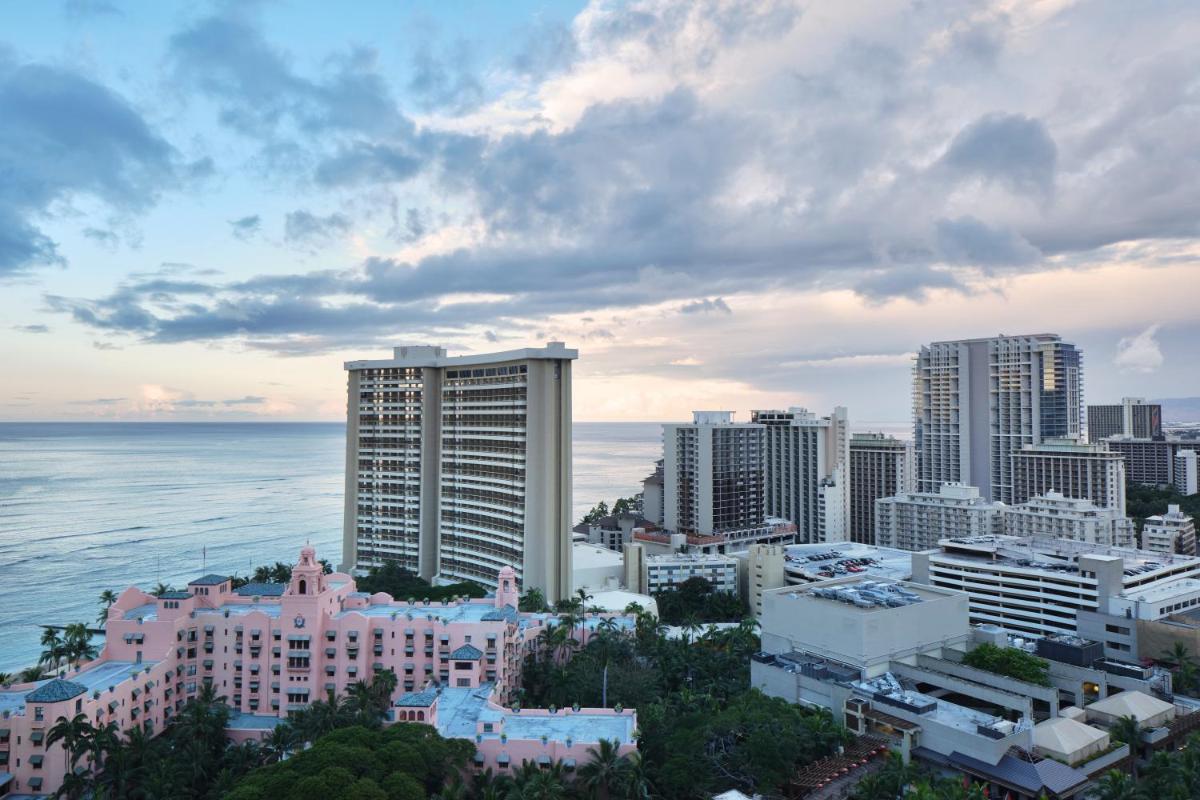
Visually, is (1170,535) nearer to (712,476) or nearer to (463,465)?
(712,476)

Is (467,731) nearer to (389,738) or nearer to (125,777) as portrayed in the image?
(389,738)

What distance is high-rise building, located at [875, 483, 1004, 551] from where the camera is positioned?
93.4 metres

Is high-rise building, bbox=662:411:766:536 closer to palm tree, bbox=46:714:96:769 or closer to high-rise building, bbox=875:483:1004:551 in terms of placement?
high-rise building, bbox=875:483:1004:551

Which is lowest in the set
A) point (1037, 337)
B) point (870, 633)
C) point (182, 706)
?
point (182, 706)

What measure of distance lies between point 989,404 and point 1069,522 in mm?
35876

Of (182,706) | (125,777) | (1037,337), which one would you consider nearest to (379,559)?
(182,706)

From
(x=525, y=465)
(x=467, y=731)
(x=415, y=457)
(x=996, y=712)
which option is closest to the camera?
(x=467, y=731)

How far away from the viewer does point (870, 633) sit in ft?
159

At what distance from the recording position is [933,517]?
98.8m

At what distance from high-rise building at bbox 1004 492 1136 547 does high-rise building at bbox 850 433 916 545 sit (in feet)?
76.8

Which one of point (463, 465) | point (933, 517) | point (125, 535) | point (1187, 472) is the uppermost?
point (463, 465)

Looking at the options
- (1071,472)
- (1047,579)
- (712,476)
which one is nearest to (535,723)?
(1047,579)

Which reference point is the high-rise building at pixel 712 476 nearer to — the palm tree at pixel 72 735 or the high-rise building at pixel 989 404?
the high-rise building at pixel 989 404

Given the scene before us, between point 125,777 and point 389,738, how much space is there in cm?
1289
